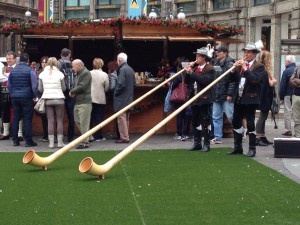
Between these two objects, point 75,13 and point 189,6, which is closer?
point 189,6

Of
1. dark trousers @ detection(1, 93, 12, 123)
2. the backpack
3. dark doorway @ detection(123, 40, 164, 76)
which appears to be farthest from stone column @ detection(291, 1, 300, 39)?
dark trousers @ detection(1, 93, 12, 123)

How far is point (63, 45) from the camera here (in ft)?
64.9

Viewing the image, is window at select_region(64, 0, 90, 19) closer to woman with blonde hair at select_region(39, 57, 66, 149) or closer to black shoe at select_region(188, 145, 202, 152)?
woman with blonde hair at select_region(39, 57, 66, 149)

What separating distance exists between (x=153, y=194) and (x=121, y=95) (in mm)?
6310

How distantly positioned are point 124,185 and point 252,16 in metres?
28.6

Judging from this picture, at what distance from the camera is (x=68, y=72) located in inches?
577

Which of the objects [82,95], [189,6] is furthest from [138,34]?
[189,6]

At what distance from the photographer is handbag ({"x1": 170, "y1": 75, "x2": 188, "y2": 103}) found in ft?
50.5

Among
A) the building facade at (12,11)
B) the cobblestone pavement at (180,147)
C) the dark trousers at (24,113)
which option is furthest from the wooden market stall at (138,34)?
the building facade at (12,11)

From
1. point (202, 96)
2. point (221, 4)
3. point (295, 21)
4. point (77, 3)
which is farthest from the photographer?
point (77, 3)

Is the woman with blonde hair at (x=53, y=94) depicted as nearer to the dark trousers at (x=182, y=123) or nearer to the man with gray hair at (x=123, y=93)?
the man with gray hair at (x=123, y=93)

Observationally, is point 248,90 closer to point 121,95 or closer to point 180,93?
point 180,93

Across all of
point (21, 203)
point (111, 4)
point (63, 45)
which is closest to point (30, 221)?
point (21, 203)

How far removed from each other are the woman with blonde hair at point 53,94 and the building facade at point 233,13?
7372 millimetres
